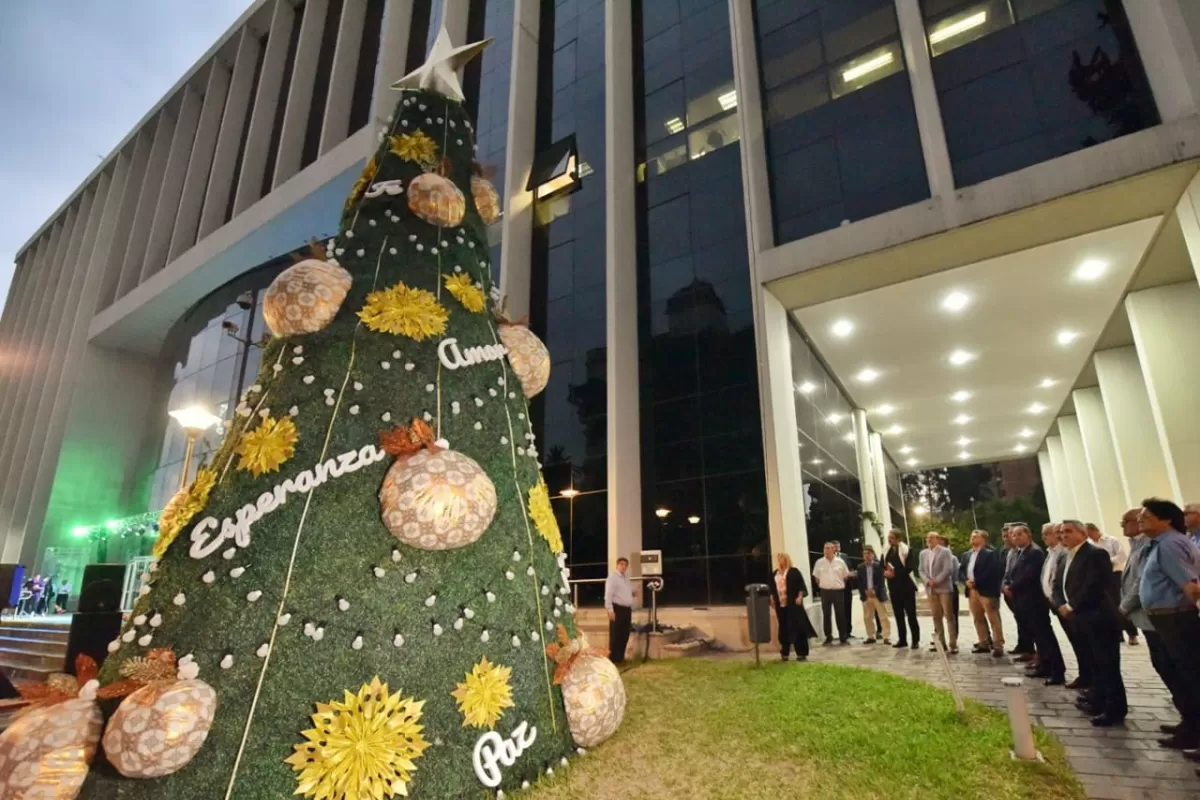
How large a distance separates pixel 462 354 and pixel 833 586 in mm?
8535

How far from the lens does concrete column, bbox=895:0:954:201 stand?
32.4ft

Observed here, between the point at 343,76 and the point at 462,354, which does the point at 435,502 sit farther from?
the point at 343,76

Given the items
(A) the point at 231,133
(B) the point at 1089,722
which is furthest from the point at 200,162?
(B) the point at 1089,722

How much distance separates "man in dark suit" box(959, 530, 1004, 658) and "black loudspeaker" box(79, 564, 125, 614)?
10767mm

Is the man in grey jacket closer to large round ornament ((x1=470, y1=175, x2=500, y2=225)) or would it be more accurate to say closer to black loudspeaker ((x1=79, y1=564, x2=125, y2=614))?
large round ornament ((x1=470, y1=175, x2=500, y2=225))

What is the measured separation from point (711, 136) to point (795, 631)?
36.0 ft

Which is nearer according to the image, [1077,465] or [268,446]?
[268,446]

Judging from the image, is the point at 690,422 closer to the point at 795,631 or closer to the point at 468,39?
the point at 795,631

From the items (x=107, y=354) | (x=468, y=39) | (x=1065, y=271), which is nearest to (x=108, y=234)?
(x=107, y=354)

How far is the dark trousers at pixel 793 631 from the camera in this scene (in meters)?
7.95

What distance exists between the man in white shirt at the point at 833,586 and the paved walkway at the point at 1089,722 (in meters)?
0.99

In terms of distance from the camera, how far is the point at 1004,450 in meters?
26.2

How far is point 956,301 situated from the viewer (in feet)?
40.0

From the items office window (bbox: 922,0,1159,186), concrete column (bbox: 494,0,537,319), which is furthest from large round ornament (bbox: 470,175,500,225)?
concrete column (bbox: 494,0,537,319)
